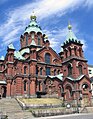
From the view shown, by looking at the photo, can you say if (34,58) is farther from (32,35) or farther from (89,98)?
(89,98)

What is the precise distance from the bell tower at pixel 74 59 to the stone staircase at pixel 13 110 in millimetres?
15916

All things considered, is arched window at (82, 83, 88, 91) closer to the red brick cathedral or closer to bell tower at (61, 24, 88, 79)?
the red brick cathedral

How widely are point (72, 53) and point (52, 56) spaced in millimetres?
12468

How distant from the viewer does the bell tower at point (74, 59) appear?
45.3 metres

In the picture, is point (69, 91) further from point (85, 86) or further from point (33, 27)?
point (33, 27)

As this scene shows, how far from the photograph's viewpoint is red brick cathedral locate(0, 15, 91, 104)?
146 ft

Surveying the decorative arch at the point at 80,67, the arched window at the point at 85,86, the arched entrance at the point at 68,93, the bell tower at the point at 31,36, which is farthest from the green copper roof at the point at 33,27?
the arched window at the point at 85,86

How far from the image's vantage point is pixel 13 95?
159 ft

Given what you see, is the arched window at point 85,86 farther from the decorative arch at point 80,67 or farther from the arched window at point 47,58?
the arched window at point 47,58

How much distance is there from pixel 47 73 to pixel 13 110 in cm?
2405

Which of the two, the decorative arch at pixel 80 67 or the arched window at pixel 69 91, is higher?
the decorative arch at pixel 80 67

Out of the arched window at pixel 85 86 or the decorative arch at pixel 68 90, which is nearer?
the arched window at pixel 85 86

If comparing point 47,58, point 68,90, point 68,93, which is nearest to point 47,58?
point 47,58

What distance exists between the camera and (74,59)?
149 ft
